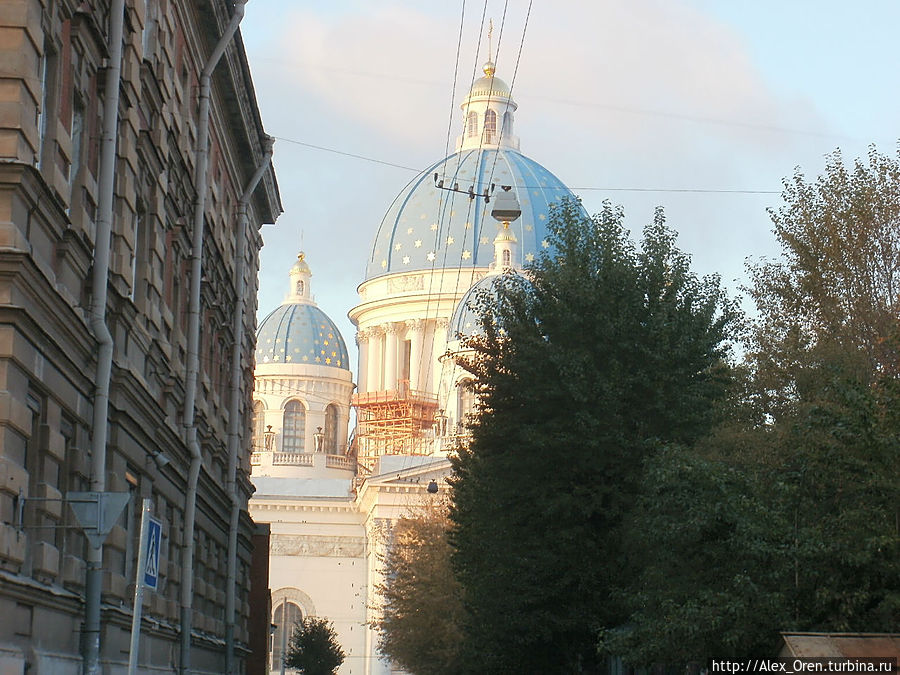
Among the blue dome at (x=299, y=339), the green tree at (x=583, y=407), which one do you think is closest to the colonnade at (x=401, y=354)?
the blue dome at (x=299, y=339)

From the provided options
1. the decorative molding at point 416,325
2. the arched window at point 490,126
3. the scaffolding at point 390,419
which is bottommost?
the scaffolding at point 390,419

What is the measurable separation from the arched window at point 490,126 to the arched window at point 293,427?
22.6 m

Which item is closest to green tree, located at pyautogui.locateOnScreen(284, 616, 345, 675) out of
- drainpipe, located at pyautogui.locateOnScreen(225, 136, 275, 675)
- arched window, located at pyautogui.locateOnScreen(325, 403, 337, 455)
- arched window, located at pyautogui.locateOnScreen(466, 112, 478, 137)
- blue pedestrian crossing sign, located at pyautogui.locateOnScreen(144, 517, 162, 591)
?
drainpipe, located at pyautogui.locateOnScreen(225, 136, 275, 675)

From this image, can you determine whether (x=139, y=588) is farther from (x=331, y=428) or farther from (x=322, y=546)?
(x=331, y=428)

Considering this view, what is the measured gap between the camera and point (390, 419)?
10894cm

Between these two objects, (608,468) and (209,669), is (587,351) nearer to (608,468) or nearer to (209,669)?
(608,468)

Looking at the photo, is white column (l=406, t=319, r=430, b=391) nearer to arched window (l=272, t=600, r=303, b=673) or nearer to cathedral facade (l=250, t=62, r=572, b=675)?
cathedral facade (l=250, t=62, r=572, b=675)

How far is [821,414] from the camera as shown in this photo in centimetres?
1867

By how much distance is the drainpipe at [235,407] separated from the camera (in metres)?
30.8

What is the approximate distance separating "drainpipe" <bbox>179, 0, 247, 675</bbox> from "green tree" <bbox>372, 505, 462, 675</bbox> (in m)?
20.0

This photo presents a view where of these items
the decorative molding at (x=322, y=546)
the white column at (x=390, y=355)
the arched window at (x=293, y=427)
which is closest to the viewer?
the decorative molding at (x=322, y=546)

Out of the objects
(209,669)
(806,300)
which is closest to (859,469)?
(806,300)

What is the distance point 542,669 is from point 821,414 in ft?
51.6

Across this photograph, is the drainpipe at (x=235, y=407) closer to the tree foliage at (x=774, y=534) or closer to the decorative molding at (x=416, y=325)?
the tree foliage at (x=774, y=534)
